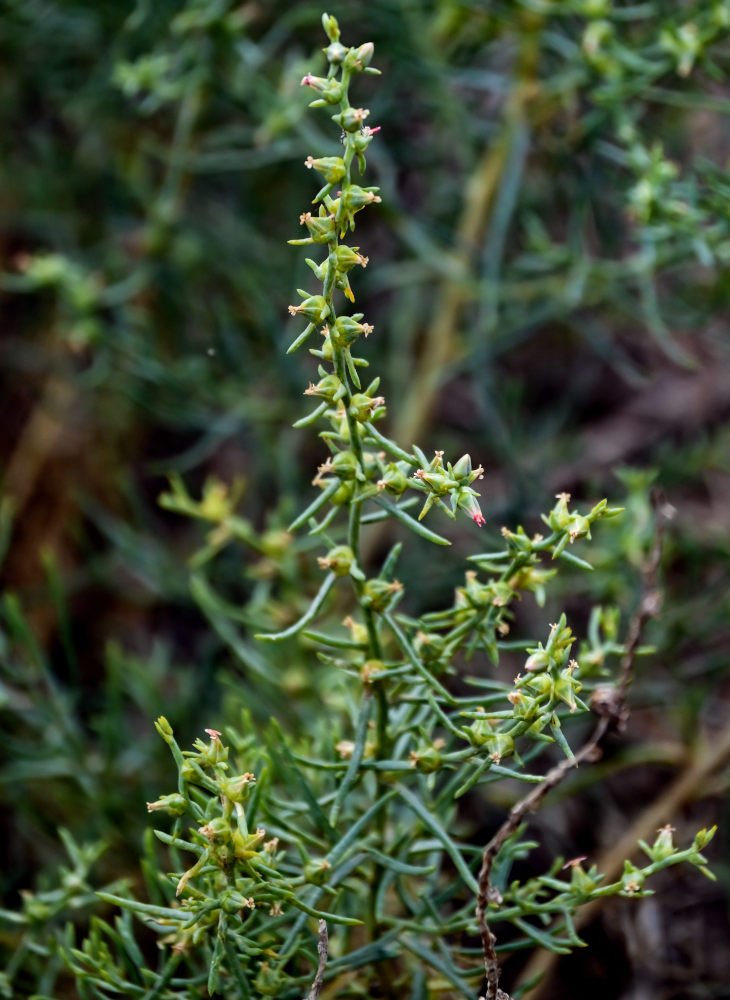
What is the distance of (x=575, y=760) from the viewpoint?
19.9 inches

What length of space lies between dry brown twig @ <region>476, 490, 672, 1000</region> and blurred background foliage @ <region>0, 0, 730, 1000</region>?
22 centimetres

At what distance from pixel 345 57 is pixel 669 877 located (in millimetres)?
887

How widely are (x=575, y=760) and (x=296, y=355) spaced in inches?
30.0

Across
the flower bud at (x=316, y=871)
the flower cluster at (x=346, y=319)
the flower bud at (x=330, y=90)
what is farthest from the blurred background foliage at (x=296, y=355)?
the flower bud at (x=330, y=90)

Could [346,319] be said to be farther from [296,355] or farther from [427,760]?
[296,355]

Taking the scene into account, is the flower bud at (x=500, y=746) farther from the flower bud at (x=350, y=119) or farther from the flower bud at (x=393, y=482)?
the flower bud at (x=350, y=119)

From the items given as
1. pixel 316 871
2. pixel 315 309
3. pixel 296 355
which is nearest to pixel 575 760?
pixel 316 871

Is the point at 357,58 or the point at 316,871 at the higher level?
the point at 357,58

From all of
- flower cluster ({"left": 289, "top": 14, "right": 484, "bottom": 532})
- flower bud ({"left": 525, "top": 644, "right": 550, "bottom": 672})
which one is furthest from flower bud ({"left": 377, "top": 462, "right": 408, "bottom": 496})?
flower bud ({"left": 525, "top": 644, "right": 550, "bottom": 672})

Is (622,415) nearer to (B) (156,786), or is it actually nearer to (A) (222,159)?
(A) (222,159)

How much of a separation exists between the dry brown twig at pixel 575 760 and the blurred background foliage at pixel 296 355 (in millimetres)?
222

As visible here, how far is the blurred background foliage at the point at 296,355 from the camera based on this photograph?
0.91m

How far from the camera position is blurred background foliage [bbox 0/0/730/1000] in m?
0.91

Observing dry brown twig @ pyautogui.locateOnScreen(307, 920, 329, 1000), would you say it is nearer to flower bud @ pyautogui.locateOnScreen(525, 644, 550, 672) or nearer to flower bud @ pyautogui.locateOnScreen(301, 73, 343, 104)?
flower bud @ pyautogui.locateOnScreen(525, 644, 550, 672)
